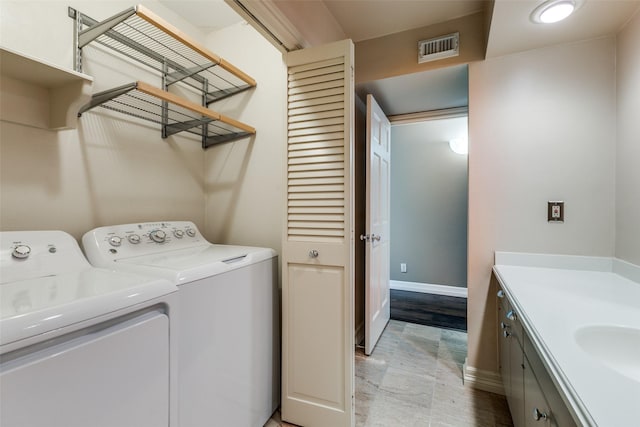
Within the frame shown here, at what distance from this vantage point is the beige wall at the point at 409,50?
184 cm

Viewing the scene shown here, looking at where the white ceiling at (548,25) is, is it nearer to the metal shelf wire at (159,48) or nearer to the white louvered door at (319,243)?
the white louvered door at (319,243)

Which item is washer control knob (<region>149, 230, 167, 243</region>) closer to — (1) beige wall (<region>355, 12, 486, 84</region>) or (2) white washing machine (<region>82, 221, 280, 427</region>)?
(2) white washing machine (<region>82, 221, 280, 427</region>)

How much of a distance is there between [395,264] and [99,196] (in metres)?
3.44

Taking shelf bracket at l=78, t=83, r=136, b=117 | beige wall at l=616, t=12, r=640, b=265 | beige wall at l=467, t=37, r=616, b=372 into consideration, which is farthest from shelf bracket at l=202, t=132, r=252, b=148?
beige wall at l=616, t=12, r=640, b=265

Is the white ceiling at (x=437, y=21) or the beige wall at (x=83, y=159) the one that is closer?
the beige wall at (x=83, y=159)

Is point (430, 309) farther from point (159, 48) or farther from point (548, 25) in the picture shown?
point (159, 48)

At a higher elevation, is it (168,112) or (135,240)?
(168,112)

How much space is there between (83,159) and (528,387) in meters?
2.14

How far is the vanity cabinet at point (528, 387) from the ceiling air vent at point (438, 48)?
1.66 m

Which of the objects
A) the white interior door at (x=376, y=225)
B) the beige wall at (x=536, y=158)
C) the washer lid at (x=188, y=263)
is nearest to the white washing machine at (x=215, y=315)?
the washer lid at (x=188, y=263)

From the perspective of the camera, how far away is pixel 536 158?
1725mm

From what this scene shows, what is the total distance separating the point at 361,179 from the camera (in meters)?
2.54

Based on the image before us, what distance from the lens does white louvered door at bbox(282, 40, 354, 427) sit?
1.41 meters

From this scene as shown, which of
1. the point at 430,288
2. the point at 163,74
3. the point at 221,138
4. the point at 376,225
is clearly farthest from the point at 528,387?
the point at 430,288
